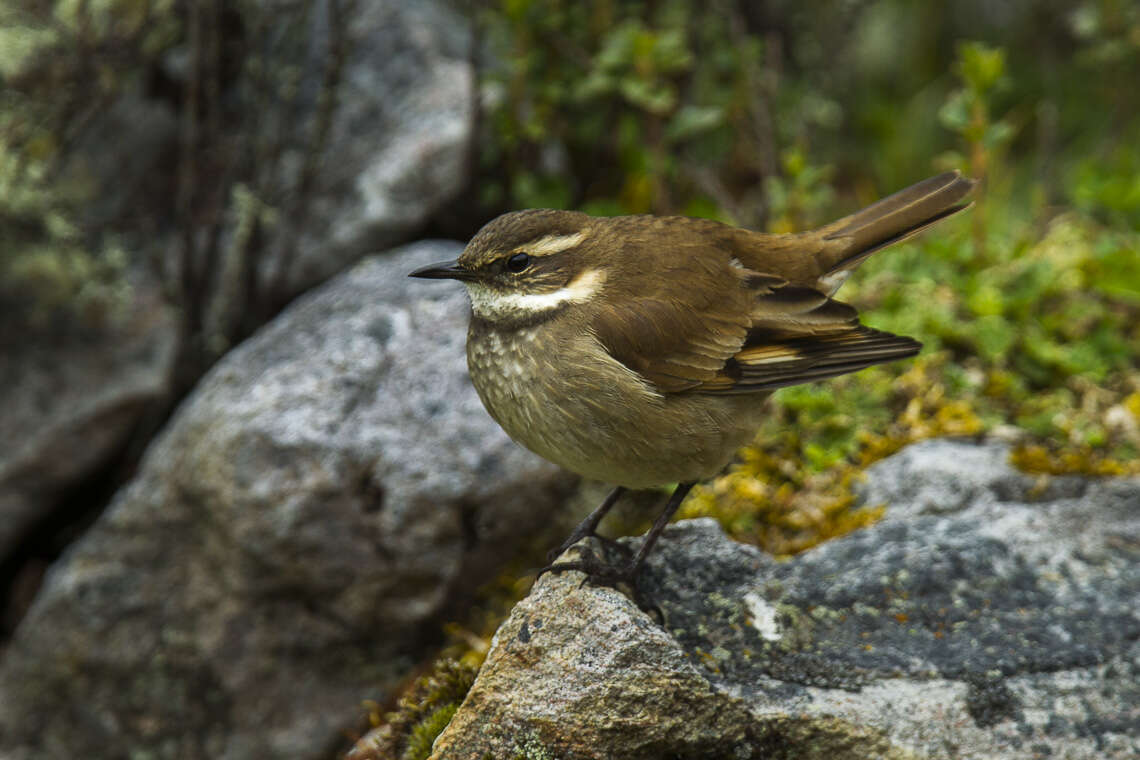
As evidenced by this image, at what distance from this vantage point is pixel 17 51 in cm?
575

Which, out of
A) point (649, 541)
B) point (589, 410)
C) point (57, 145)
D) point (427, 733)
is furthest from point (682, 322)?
point (57, 145)

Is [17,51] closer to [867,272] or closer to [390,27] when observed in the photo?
[390,27]

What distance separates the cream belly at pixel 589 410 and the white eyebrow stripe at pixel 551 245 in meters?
0.29

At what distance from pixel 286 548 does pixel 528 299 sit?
1713 mm

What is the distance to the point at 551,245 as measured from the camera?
3859 mm

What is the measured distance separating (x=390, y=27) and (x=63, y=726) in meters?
4.29

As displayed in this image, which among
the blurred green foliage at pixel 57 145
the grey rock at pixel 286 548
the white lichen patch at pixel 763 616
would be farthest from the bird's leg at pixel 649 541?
the blurred green foliage at pixel 57 145

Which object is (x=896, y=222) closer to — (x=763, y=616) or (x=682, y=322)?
(x=682, y=322)

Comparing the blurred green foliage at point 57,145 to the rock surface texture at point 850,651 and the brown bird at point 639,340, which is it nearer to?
the brown bird at point 639,340

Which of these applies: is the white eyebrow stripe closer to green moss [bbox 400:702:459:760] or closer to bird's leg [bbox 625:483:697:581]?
bird's leg [bbox 625:483:697:581]

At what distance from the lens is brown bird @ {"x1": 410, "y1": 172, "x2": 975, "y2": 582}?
3.65 metres

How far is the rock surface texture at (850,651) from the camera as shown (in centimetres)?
337

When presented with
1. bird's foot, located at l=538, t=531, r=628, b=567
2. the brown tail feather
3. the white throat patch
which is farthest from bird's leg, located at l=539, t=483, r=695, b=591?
the brown tail feather

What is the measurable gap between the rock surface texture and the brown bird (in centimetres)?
33
